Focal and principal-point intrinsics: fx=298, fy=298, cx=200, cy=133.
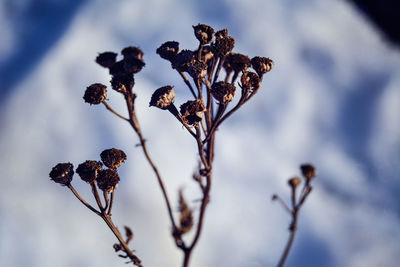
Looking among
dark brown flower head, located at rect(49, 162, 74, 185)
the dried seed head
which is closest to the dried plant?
dark brown flower head, located at rect(49, 162, 74, 185)

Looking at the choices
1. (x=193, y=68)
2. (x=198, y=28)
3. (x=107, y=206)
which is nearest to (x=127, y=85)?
(x=193, y=68)

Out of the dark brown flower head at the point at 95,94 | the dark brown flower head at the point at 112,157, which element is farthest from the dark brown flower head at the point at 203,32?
the dark brown flower head at the point at 112,157

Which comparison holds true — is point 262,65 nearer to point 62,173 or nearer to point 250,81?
point 250,81

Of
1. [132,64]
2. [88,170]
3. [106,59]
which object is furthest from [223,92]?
[88,170]

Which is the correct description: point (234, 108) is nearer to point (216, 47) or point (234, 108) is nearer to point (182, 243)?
point (216, 47)

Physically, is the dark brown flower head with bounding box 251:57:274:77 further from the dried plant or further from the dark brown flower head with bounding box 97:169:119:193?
the dark brown flower head with bounding box 97:169:119:193

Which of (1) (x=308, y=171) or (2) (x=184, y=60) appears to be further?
(1) (x=308, y=171)
